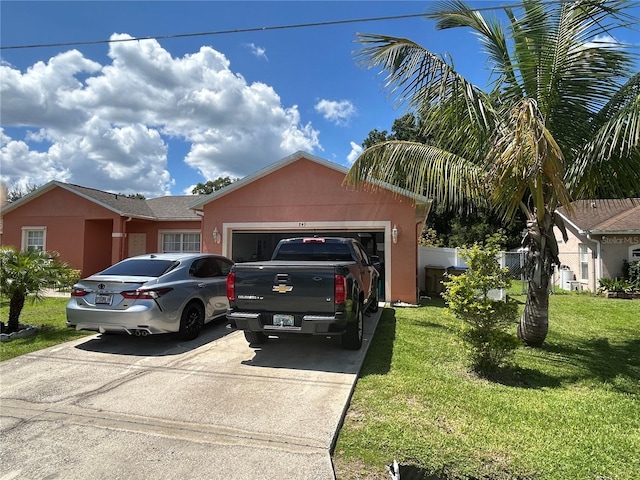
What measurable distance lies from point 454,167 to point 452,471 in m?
5.53

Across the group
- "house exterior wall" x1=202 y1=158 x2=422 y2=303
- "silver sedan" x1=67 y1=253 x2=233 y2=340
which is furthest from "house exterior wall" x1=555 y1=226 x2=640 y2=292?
"silver sedan" x1=67 y1=253 x2=233 y2=340

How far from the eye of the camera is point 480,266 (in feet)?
19.3

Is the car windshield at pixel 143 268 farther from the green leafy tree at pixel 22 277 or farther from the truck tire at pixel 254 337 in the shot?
the truck tire at pixel 254 337

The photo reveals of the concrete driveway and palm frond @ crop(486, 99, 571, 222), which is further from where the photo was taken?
palm frond @ crop(486, 99, 571, 222)

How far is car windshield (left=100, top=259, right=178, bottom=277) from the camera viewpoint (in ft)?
24.1

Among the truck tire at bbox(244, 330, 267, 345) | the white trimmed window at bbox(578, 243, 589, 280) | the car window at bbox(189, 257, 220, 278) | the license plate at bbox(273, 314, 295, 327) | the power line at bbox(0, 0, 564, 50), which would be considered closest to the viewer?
the license plate at bbox(273, 314, 295, 327)

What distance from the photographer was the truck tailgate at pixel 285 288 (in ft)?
19.6

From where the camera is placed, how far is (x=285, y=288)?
6.09 meters

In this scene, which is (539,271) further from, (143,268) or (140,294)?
(143,268)

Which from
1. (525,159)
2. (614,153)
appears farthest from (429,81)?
(614,153)

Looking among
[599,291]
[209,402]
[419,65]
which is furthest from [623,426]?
[599,291]

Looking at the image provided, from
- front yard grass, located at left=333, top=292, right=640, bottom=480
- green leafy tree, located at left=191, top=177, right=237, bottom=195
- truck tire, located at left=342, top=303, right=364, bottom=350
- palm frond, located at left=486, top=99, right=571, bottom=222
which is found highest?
green leafy tree, located at left=191, top=177, right=237, bottom=195

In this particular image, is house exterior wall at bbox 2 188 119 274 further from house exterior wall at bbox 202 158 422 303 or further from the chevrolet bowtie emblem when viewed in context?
the chevrolet bowtie emblem

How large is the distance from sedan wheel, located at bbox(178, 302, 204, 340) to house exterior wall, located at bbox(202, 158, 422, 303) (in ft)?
19.1
